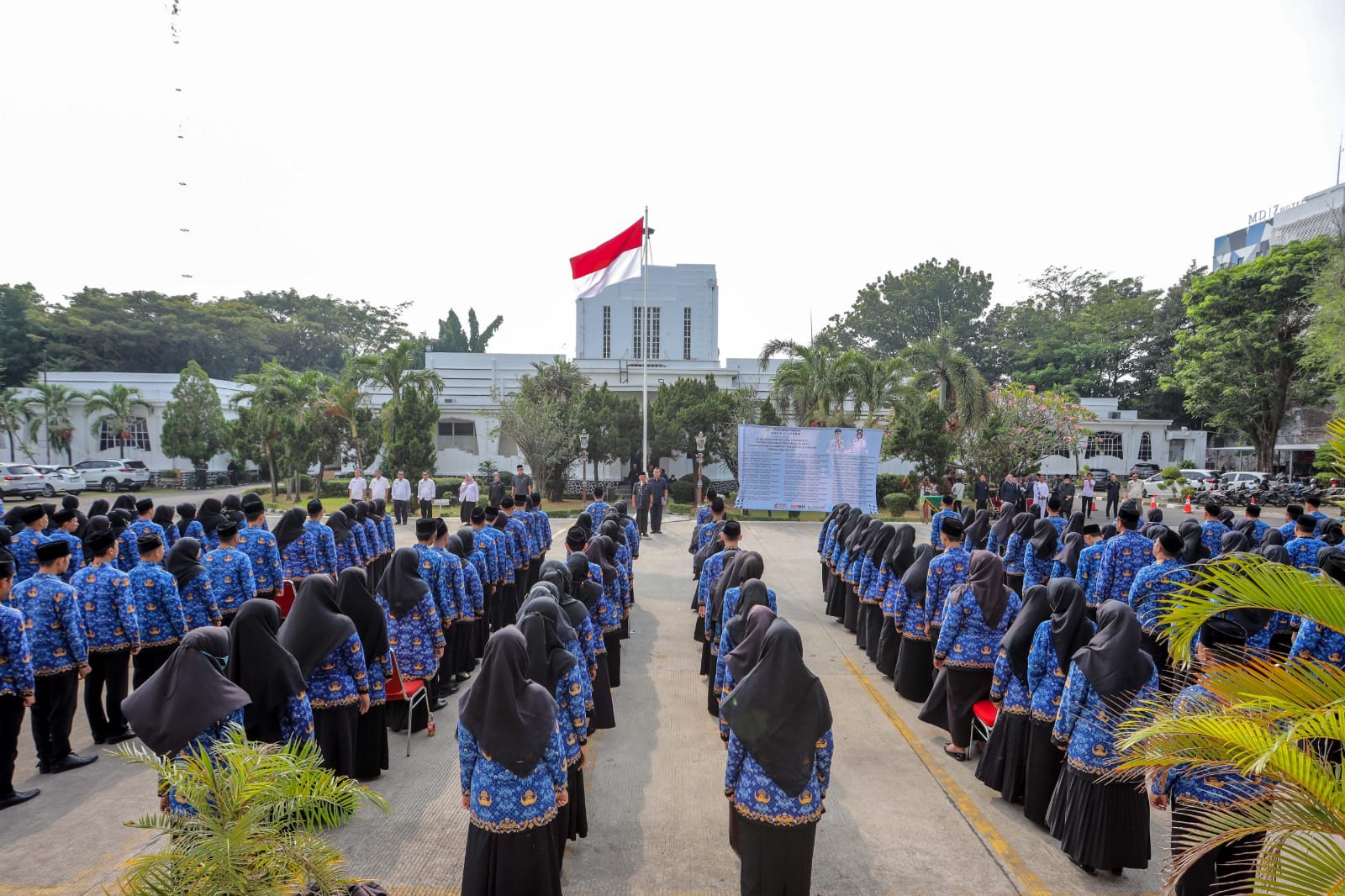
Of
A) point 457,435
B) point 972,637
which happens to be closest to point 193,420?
point 457,435

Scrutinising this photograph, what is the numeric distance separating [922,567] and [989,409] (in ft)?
57.0

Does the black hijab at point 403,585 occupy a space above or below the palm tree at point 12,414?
below

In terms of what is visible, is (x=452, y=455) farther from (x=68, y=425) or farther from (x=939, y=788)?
(x=939, y=788)

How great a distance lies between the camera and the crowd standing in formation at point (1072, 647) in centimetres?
383

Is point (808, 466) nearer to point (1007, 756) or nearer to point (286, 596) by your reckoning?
point (286, 596)

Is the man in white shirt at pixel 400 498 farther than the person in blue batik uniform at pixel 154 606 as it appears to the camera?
Yes

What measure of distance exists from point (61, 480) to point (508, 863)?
32.4 m

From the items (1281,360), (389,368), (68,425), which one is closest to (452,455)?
(389,368)

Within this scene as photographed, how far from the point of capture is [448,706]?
6500mm

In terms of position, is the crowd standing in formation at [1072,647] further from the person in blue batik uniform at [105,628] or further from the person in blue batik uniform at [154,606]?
the person in blue batik uniform at [105,628]

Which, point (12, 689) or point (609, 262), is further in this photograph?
point (609, 262)

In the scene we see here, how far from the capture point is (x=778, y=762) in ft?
10.9

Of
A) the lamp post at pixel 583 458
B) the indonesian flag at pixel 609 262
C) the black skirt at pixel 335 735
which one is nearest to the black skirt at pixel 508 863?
the black skirt at pixel 335 735

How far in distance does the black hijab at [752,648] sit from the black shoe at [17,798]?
4.83 m
